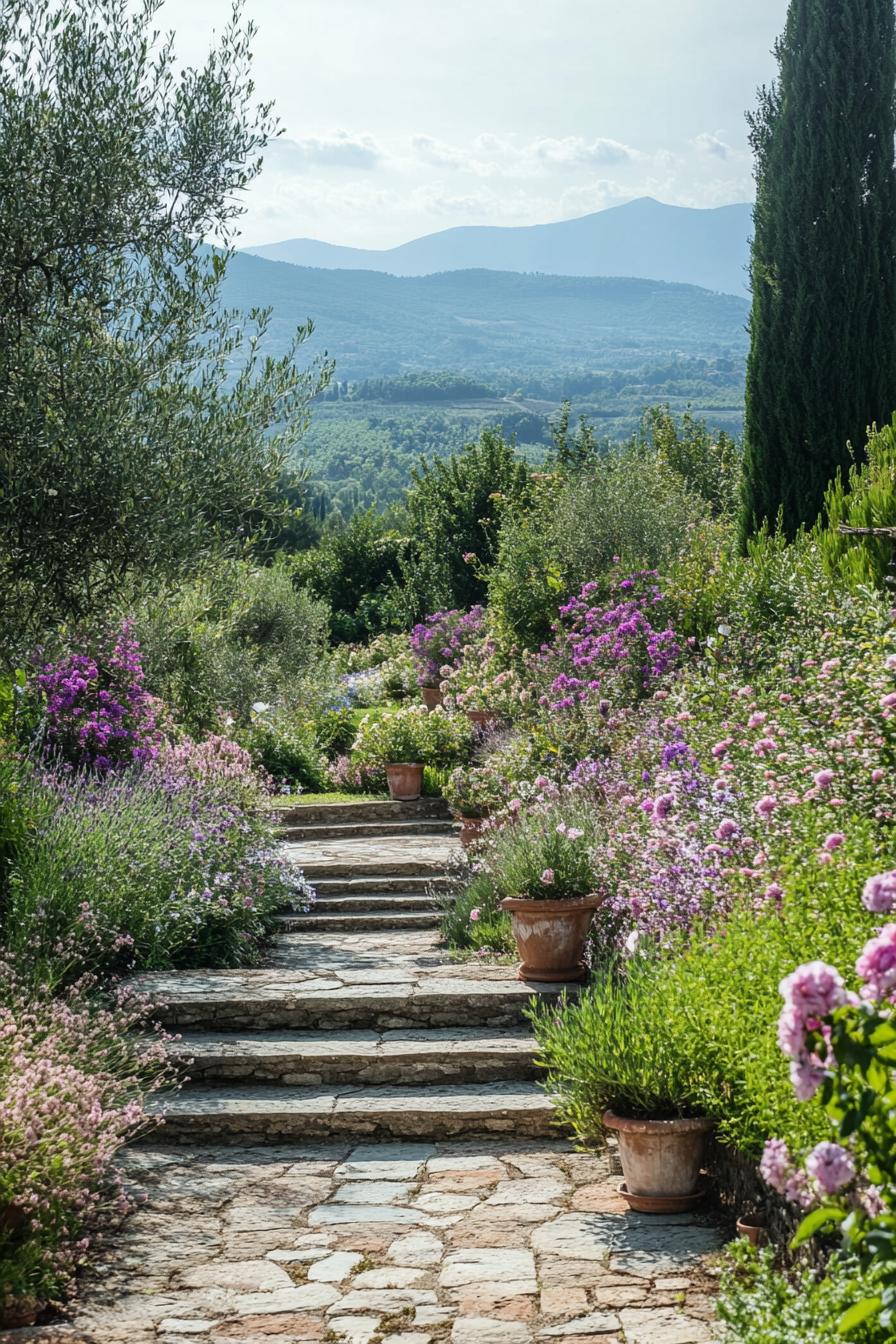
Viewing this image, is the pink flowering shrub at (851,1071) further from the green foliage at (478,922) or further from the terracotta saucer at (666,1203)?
the green foliage at (478,922)

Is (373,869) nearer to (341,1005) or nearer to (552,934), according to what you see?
(341,1005)

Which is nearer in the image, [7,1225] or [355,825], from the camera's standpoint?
[7,1225]

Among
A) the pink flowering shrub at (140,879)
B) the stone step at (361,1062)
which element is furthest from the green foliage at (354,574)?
the stone step at (361,1062)

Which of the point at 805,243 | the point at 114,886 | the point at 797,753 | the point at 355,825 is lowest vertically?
the point at 355,825

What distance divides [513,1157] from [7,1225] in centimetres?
238

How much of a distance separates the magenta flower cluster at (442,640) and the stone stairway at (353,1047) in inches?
323

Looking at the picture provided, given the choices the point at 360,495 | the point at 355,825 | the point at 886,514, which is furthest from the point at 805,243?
the point at 360,495

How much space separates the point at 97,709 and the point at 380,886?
2.78 metres

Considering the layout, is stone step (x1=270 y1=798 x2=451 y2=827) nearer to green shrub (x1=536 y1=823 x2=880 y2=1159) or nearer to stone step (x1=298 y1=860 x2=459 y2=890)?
stone step (x1=298 y1=860 x2=459 y2=890)

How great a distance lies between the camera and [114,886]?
7320 mm

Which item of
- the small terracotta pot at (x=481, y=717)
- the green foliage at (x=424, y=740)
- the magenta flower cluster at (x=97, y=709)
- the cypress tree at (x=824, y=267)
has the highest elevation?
the cypress tree at (x=824, y=267)

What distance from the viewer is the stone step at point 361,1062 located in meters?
6.54

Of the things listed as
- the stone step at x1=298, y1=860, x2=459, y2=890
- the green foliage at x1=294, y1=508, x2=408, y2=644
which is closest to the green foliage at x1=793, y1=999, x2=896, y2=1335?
the stone step at x1=298, y1=860, x2=459, y2=890

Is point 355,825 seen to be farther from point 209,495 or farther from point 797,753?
point 797,753
